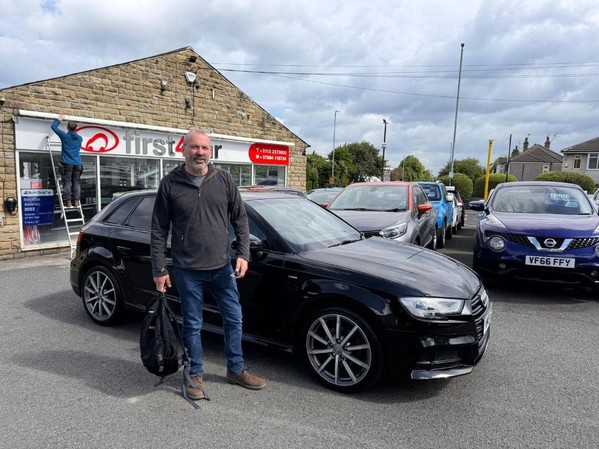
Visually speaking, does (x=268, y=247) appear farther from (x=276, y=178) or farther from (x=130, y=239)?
(x=276, y=178)

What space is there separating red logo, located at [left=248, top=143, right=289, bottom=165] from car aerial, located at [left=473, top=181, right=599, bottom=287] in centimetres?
891

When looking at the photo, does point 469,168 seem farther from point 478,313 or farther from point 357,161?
point 478,313

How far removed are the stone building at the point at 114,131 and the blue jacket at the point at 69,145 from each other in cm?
43

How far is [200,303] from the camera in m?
3.25

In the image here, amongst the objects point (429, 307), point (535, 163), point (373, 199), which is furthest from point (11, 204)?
point (535, 163)

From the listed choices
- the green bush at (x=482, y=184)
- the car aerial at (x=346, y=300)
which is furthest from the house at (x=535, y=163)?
the car aerial at (x=346, y=300)

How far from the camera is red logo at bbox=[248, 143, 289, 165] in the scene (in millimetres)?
14344

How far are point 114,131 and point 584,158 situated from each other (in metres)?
54.4

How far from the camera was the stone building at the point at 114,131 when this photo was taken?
8.95 meters

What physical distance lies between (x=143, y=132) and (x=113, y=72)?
154cm

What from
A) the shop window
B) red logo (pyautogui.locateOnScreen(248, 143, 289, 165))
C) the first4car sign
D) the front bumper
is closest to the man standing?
the front bumper

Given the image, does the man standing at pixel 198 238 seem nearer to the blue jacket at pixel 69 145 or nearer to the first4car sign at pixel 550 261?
the first4car sign at pixel 550 261

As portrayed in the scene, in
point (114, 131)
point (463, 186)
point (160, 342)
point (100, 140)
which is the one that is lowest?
point (160, 342)

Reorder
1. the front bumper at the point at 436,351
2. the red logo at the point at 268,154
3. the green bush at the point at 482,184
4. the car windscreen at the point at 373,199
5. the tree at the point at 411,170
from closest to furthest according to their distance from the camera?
the front bumper at the point at 436,351, the car windscreen at the point at 373,199, the red logo at the point at 268,154, the green bush at the point at 482,184, the tree at the point at 411,170
